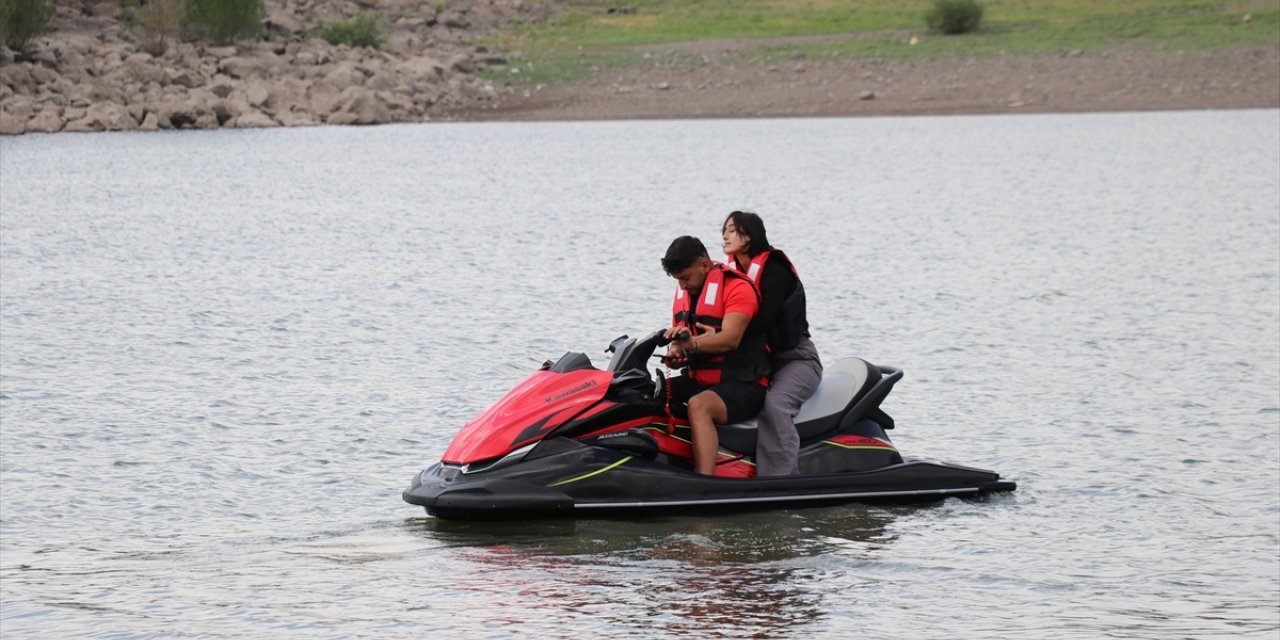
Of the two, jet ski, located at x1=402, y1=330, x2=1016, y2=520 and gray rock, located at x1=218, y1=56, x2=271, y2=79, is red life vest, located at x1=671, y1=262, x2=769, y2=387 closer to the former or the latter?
jet ski, located at x1=402, y1=330, x2=1016, y2=520

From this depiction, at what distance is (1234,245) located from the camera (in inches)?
905

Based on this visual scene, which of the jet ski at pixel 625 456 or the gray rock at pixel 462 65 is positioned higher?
the gray rock at pixel 462 65

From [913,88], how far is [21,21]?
3078 centimetres

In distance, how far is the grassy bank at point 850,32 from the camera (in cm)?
6047

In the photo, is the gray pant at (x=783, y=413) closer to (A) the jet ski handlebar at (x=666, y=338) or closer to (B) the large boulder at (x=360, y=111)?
(A) the jet ski handlebar at (x=666, y=338)

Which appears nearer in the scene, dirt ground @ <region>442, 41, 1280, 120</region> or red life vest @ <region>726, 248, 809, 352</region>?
red life vest @ <region>726, 248, 809, 352</region>

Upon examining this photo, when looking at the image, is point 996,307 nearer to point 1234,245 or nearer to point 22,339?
point 1234,245

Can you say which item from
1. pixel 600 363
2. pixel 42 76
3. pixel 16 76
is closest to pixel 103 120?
pixel 16 76

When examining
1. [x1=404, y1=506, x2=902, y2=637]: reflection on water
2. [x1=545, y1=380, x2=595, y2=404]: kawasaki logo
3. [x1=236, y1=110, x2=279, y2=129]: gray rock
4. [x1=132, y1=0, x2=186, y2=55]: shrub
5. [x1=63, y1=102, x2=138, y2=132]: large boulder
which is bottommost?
[x1=404, y1=506, x2=902, y2=637]: reflection on water

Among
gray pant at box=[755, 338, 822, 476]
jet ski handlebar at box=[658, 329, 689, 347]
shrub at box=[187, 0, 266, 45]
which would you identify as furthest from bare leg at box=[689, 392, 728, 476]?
shrub at box=[187, 0, 266, 45]

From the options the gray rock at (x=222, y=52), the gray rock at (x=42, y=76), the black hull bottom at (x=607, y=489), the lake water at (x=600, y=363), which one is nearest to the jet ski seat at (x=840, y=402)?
the black hull bottom at (x=607, y=489)

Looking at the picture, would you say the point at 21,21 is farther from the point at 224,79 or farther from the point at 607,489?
the point at 607,489

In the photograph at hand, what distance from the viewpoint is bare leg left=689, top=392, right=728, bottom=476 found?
915 cm

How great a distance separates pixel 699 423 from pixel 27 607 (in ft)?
11.5
